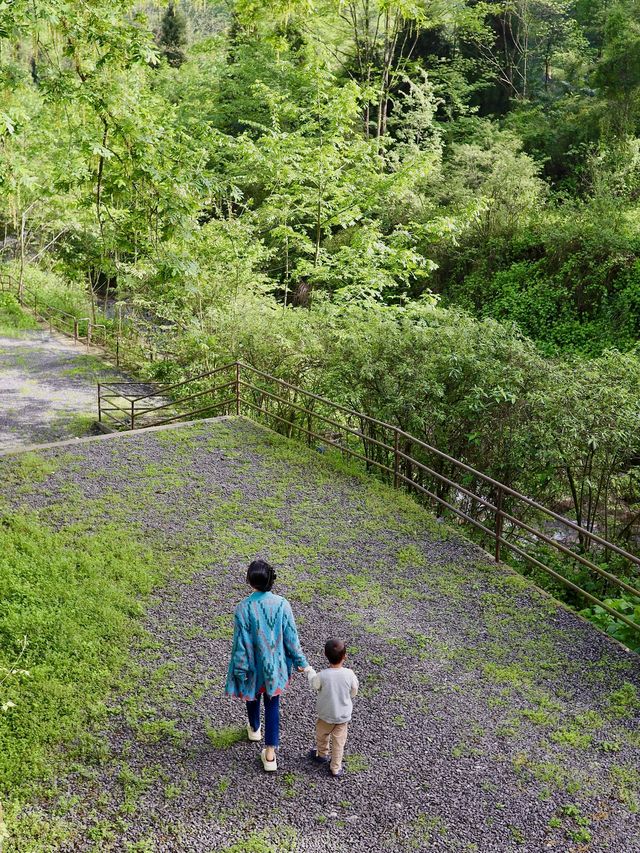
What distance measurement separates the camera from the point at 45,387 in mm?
20188

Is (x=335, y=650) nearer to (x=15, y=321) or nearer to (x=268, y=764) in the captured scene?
(x=268, y=764)

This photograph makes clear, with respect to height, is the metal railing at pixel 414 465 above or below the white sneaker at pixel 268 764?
above

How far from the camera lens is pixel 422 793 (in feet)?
16.8

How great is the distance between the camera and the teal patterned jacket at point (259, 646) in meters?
5.03

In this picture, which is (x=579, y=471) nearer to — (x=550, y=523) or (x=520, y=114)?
(x=550, y=523)

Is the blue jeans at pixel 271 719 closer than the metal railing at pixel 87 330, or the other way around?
the blue jeans at pixel 271 719

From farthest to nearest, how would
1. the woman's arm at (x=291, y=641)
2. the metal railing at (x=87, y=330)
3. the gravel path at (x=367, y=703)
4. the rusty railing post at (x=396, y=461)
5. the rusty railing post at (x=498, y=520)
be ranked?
1. the metal railing at (x=87, y=330)
2. the rusty railing post at (x=396, y=461)
3. the rusty railing post at (x=498, y=520)
4. the woman's arm at (x=291, y=641)
5. the gravel path at (x=367, y=703)

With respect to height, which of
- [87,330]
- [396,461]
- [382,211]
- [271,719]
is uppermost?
[382,211]

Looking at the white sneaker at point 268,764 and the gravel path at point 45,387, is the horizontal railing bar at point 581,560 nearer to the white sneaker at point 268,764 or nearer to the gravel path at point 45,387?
the white sneaker at point 268,764

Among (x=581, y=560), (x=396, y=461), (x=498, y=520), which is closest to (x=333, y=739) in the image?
(x=581, y=560)

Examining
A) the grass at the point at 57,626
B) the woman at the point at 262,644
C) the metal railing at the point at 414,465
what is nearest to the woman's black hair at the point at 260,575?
the woman at the point at 262,644

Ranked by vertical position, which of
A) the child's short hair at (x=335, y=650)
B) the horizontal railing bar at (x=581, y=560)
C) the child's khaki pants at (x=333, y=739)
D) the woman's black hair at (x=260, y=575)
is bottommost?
the child's khaki pants at (x=333, y=739)

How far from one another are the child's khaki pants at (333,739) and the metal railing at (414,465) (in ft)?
Result: 10.5

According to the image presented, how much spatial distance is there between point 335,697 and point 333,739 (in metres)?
0.39
